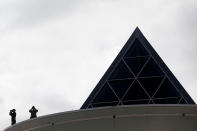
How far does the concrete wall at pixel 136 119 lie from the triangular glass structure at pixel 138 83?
14216mm

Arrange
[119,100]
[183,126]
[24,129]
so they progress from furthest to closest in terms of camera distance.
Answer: [119,100] < [24,129] < [183,126]

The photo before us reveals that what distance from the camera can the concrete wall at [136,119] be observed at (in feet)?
90.5

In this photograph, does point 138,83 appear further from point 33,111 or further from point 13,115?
point 13,115

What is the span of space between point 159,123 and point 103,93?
1621 centimetres

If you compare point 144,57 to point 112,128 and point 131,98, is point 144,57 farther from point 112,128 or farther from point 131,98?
point 112,128

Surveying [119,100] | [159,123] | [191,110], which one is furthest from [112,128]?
[119,100]

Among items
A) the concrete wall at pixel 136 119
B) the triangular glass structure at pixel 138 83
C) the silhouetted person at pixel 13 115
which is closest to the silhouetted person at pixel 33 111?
the silhouetted person at pixel 13 115

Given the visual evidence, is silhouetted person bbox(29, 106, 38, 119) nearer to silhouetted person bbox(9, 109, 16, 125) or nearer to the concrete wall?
silhouetted person bbox(9, 109, 16, 125)

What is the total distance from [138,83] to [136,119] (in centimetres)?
1489

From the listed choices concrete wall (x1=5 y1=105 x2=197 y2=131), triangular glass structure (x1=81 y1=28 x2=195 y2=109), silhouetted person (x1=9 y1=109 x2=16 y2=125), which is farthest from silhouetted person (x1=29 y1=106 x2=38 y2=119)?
triangular glass structure (x1=81 y1=28 x2=195 y2=109)

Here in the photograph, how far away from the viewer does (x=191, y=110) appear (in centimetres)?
2773

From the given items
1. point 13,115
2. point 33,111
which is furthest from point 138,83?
point 13,115

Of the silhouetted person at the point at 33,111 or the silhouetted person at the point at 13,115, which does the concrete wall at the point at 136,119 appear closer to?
the silhouetted person at the point at 33,111

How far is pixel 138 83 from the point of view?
Answer: 1676 inches
